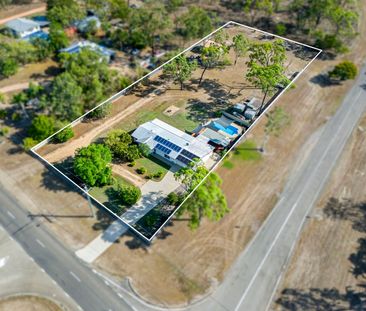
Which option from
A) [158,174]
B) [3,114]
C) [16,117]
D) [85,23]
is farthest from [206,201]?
[85,23]

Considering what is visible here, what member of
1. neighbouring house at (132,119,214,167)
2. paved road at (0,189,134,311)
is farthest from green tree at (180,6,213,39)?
paved road at (0,189,134,311)

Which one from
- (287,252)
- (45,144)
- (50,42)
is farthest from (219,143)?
(50,42)

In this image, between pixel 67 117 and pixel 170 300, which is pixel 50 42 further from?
pixel 170 300

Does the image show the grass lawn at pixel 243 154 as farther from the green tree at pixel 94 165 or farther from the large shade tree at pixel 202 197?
the green tree at pixel 94 165

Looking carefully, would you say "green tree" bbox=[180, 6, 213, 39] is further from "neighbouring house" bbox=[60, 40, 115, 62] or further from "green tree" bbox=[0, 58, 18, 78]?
"green tree" bbox=[0, 58, 18, 78]

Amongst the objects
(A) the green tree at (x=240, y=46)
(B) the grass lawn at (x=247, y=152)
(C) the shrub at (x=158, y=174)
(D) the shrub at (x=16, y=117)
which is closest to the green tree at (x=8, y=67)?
(D) the shrub at (x=16, y=117)

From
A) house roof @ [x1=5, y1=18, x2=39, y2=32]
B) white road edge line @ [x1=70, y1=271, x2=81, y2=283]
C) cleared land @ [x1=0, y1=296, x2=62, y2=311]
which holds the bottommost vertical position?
cleared land @ [x1=0, y1=296, x2=62, y2=311]
